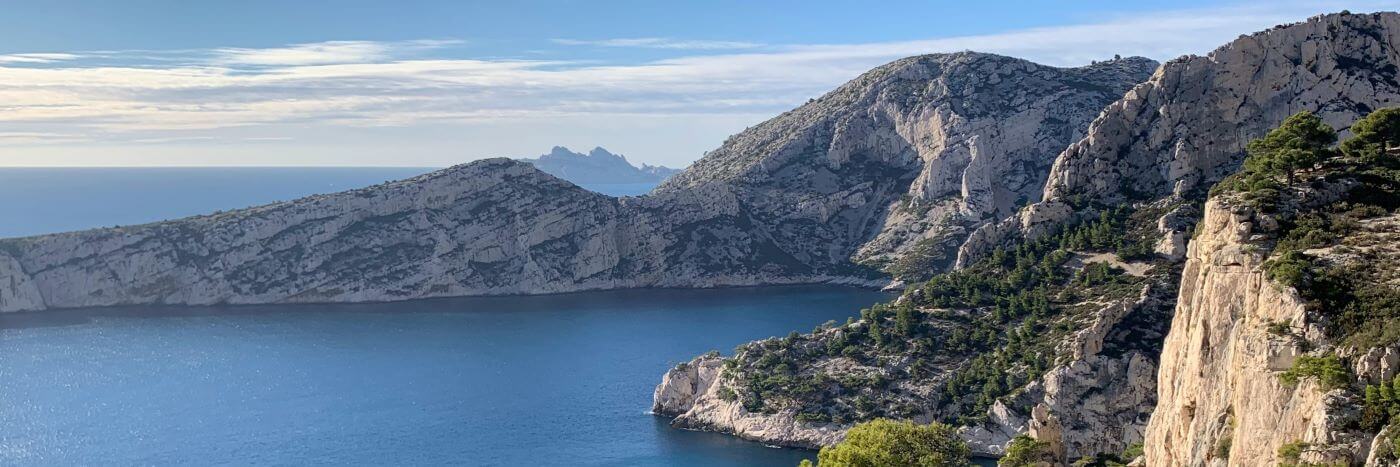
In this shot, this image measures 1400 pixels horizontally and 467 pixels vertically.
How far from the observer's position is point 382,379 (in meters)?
138

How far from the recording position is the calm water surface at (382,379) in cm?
10969

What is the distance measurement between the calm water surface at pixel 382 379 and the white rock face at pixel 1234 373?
158 ft

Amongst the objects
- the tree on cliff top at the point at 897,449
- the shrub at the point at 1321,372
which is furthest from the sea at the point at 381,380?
the shrub at the point at 1321,372

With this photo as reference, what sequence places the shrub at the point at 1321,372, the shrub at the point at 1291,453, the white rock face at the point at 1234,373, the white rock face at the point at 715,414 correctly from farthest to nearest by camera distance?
the white rock face at the point at 715,414, the white rock face at the point at 1234,373, the shrub at the point at 1321,372, the shrub at the point at 1291,453

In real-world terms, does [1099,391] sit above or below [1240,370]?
below

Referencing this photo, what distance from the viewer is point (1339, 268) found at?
5166 centimetres

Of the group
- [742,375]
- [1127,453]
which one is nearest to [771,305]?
[742,375]

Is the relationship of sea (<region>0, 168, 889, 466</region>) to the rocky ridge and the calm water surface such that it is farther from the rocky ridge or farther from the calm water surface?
the rocky ridge

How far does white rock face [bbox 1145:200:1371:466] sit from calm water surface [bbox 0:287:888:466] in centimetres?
4813

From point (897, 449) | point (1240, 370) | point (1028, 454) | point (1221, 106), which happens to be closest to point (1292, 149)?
point (1028, 454)

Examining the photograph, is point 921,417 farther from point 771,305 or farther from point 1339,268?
point 771,305

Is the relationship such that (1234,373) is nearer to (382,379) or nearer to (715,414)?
(715,414)

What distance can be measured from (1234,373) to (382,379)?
10140cm

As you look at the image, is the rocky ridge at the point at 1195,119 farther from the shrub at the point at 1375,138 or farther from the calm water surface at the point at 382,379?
the shrub at the point at 1375,138
